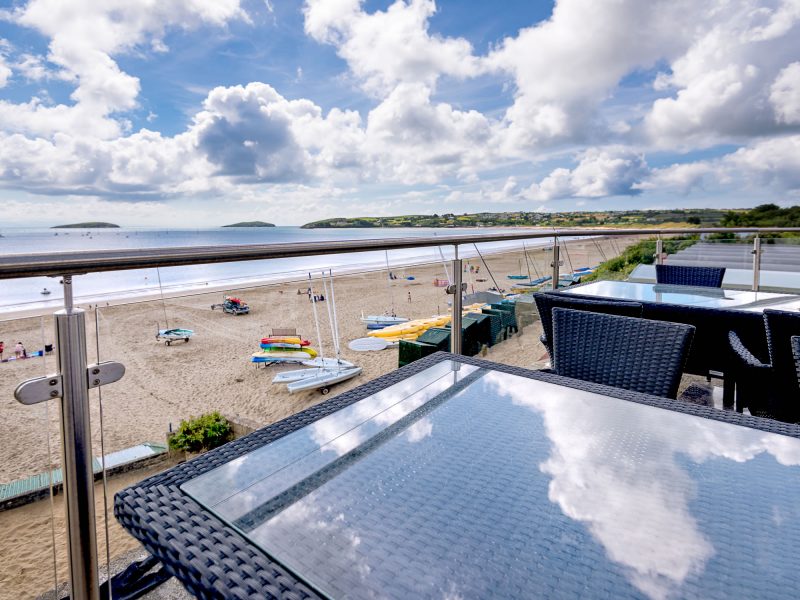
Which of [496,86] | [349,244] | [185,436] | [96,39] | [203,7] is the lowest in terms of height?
[185,436]

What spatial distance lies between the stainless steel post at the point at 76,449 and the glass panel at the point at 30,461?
0.09ft

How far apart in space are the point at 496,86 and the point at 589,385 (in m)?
23.8

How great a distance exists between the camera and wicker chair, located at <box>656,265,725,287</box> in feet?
11.1

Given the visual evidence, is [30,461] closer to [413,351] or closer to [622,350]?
[622,350]

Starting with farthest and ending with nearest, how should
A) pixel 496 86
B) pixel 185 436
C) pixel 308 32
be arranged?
pixel 496 86
pixel 308 32
pixel 185 436

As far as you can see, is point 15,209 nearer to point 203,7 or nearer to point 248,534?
point 203,7

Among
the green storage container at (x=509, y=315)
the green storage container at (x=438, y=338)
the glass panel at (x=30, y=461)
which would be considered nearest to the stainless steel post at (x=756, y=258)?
the green storage container at (x=509, y=315)

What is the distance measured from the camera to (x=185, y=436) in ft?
17.6

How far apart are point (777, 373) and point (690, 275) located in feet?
6.81

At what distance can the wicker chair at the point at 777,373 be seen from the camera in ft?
5.17

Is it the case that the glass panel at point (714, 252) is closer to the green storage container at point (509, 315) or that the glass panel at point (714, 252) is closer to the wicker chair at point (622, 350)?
the green storage container at point (509, 315)

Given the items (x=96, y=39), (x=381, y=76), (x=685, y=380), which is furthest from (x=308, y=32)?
(x=685, y=380)

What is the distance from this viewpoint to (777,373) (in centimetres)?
162

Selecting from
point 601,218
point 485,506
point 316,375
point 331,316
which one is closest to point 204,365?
Result: point 316,375
